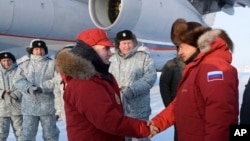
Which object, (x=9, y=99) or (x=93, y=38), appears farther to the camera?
(x=9, y=99)

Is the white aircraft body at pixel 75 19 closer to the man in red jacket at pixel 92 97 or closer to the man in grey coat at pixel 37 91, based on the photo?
the man in grey coat at pixel 37 91

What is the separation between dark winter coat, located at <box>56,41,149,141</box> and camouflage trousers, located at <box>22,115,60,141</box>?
2433mm

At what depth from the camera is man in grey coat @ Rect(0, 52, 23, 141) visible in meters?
5.47

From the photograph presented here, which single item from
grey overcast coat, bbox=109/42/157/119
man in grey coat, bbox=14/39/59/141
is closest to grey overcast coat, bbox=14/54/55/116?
man in grey coat, bbox=14/39/59/141

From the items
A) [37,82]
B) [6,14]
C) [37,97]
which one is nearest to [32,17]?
[6,14]

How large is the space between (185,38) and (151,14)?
5.64 metres

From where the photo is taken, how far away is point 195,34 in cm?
258

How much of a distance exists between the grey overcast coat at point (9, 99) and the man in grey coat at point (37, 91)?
1.23 feet

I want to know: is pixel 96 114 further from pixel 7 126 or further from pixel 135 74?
pixel 7 126

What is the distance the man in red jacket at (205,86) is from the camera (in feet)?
7.54

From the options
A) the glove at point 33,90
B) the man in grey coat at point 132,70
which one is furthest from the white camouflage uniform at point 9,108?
the man in grey coat at point 132,70

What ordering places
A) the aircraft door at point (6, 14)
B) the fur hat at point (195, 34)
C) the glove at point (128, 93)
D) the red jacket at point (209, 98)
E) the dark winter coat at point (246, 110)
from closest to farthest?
the red jacket at point (209, 98), the fur hat at point (195, 34), the dark winter coat at point (246, 110), the glove at point (128, 93), the aircraft door at point (6, 14)

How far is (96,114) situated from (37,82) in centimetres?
283

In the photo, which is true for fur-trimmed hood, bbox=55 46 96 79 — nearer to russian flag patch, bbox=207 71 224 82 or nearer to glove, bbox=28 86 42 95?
russian flag patch, bbox=207 71 224 82
